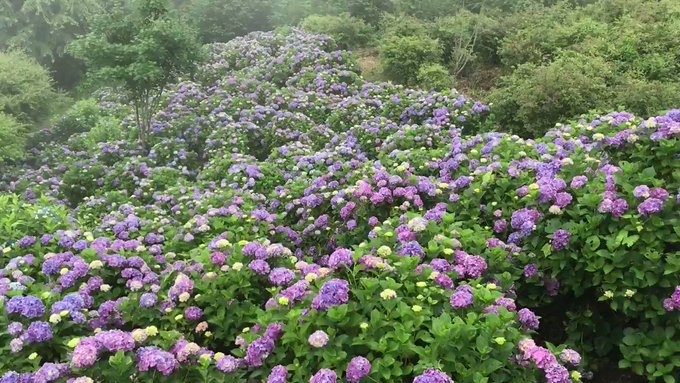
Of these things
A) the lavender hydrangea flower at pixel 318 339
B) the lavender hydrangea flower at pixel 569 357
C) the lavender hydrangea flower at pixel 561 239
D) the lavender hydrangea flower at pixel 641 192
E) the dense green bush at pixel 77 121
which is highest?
the lavender hydrangea flower at pixel 641 192

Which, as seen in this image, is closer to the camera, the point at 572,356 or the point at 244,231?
the point at 572,356

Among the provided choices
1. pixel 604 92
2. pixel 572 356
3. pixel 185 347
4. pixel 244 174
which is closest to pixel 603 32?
pixel 604 92

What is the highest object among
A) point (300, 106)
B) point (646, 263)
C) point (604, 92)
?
point (646, 263)

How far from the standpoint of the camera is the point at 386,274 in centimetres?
287

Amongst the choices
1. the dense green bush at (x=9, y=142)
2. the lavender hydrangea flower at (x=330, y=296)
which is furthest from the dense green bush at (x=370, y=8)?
the lavender hydrangea flower at (x=330, y=296)

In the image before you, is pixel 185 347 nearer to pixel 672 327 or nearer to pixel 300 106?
pixel 672 327

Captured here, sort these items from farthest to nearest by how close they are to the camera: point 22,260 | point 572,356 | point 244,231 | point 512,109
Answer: point 512,109
point 244,231
point 22,260
point 572,356

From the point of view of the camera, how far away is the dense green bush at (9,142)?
8328mm

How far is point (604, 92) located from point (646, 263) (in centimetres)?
446

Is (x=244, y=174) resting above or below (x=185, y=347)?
below

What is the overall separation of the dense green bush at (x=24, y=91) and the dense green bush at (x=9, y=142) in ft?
4.25

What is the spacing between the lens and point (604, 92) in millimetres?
6715

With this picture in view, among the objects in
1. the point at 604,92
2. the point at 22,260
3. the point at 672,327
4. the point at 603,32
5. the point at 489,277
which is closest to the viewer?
the point at 672,327

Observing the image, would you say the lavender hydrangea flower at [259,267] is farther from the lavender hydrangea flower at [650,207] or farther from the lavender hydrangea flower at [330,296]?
the lavender hydrangea flower at [650,207]
